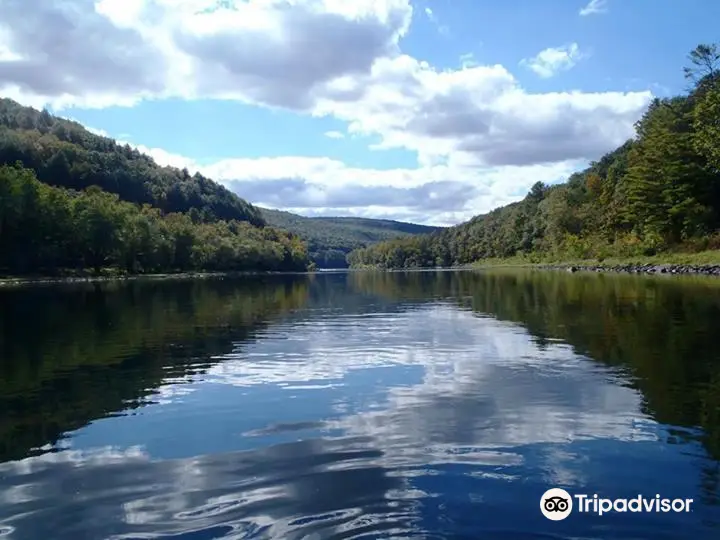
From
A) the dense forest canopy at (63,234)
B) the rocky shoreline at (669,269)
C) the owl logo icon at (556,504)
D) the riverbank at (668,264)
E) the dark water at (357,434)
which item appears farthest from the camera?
the dense forest canopy at (63,234)

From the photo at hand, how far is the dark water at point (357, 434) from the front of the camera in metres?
9.27

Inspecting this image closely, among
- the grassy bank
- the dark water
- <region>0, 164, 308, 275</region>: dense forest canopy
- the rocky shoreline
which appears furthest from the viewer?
<region>0, 164, 308, 275</region>: dense forest canopy

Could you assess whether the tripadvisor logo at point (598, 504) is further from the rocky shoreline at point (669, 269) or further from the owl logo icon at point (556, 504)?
the rocky shoreline at point (669, 269)

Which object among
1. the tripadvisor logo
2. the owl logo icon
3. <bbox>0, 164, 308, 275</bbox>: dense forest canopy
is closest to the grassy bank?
the tripadvisor logo

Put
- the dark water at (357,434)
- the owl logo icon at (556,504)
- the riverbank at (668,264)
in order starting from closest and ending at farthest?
the owl logo icon at (556,504) → the dark water at (357,434) → the riverbank at (668,264)

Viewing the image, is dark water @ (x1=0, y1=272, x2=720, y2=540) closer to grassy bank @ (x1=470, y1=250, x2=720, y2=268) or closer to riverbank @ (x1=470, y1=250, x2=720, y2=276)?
riverbank @ (x1=470, y1=250, x2=720, y2=276)

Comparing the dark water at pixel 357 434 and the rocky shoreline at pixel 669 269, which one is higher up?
the rocky shoreline at pixel 669 269

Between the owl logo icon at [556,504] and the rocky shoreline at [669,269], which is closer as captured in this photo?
the owl logo icon at [556,504]

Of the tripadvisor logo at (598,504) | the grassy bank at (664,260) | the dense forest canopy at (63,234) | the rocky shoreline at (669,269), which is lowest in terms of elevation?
the tripadvisor logo at (598,504)

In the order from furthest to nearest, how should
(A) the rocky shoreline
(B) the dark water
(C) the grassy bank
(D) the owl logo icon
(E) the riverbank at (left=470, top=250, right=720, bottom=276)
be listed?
(C) the grassy bank, (E) the riverbank at (left=470, top=250, right=720, bottom=276), (A) the rocky shoreline, (B) the dark water, (D) the owl logo icon

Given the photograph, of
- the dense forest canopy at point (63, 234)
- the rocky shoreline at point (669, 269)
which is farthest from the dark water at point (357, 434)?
the dense forest canopy at point (63, 234)

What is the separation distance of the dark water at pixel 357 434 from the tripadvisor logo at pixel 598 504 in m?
0.15

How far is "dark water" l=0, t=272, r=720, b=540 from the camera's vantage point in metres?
9.27

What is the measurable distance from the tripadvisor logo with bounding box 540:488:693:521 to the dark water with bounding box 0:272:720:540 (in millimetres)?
153
